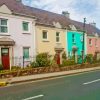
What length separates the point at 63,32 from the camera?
3984cm

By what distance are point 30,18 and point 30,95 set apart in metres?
19.6

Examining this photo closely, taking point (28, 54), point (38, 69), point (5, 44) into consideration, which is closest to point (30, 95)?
point (38, 69)

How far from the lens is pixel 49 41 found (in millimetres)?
36031

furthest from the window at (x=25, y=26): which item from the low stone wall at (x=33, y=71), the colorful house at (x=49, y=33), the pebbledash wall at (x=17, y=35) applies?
the low stone wall at (x=33, y=71)

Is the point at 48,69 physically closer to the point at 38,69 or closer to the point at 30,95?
the point at 38,69

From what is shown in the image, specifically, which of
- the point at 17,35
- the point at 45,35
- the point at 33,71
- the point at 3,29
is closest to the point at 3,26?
the point at 3,29

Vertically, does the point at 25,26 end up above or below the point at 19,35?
above

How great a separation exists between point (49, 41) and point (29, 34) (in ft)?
16.6

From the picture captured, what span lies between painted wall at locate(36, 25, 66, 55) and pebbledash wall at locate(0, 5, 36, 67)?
5.00 ft

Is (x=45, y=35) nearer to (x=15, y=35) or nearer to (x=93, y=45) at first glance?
(x=15, y=35)

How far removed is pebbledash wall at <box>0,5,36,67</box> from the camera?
92.3ft

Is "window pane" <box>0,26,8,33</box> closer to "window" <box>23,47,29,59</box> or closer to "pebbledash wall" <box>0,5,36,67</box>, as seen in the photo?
"pebbledash wall" <box>0,5,36,67</box>

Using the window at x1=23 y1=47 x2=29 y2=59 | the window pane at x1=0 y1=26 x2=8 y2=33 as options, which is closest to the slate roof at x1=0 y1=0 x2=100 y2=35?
the window pane at x1=0 y1=26 x2=8 y2=33

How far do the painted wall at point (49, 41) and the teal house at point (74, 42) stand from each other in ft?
4.94
